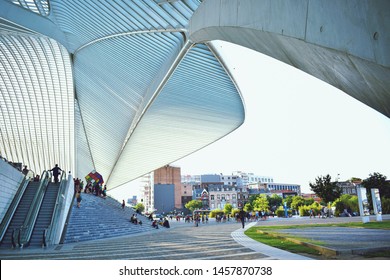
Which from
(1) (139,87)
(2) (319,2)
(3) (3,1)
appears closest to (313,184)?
(1) (139,87)

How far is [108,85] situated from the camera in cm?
2098

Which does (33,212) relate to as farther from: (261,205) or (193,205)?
(193,205)

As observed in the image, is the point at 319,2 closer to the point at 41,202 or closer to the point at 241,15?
the point at 241,15

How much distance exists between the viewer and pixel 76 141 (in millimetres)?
37875

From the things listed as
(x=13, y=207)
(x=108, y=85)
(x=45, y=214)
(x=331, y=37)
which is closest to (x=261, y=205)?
(x=108, y=85)

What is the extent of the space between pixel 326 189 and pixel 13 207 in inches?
1260

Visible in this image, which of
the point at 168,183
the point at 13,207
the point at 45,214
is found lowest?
the point at 45,214

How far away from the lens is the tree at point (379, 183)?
33.9 meters

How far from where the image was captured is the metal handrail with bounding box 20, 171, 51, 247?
36.8 ft

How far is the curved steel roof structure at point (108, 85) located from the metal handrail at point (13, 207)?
6995mm

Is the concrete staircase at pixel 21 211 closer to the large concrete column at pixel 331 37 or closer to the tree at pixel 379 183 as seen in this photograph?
the large concrete column at pixel 331 37

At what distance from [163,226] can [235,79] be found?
12.5 metres

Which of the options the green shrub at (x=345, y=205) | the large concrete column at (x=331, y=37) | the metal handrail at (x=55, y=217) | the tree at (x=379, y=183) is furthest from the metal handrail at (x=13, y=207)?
the tree at (x=379, y=183)

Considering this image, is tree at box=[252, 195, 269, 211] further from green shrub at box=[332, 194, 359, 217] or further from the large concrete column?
the large concrete column
